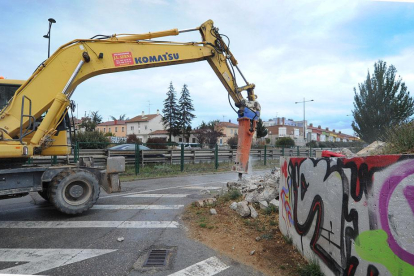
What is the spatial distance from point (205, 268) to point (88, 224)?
3.25 meters

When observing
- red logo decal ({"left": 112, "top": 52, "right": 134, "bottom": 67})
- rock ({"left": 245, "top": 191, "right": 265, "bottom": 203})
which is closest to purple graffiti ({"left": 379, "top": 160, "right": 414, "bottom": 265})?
rock ({"left": 245, "top": 191, "right": 265, "bottom": 203})

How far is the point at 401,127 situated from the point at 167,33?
22.2 feet

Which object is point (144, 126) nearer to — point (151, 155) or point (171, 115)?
point (171, 115)

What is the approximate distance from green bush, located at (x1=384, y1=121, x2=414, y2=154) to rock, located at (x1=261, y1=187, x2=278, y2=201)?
2.81 metres

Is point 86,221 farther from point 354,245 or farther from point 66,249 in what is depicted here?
point 354,245

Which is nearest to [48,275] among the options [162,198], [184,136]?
[162,198]

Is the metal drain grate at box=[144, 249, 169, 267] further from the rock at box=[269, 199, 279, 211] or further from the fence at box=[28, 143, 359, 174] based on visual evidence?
the fence at box=[28, 143, 359, 174]

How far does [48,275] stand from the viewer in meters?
3.56

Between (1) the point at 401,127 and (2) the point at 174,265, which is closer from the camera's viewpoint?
(2) the point at 174,265

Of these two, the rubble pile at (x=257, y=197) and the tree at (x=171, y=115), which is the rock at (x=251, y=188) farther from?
Answer: the tree at (x=171, y=115)

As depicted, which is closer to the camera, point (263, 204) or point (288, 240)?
point (288, 240)

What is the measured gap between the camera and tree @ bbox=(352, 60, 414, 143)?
24.1 meters

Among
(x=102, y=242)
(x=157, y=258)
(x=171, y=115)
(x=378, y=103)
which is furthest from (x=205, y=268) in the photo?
(x=171, y=115)

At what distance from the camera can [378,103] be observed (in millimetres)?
25500
